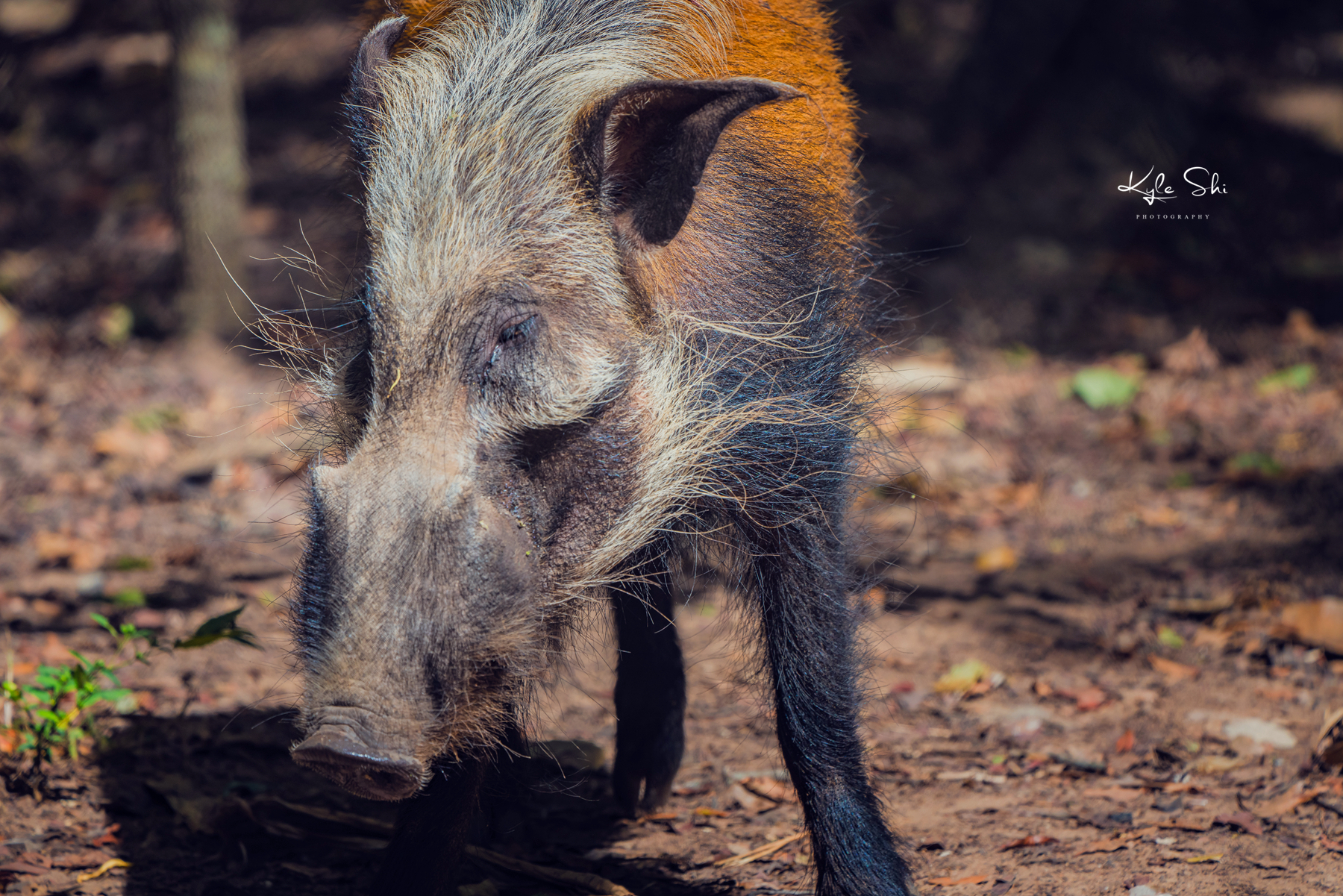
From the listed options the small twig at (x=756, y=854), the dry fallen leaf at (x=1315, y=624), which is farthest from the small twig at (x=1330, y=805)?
the small twig at (x=756, y=854)

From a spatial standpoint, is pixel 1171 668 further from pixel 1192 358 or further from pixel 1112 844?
pixel 1192 358

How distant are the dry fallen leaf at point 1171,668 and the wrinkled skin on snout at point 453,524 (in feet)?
7.11

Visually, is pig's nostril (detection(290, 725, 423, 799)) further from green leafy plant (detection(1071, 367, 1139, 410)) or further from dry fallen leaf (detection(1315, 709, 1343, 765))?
green leafy plant (detection(1071, 367, 1139, 410))

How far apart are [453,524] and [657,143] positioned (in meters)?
0.81

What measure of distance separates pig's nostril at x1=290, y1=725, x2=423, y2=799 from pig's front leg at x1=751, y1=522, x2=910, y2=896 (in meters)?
0.85

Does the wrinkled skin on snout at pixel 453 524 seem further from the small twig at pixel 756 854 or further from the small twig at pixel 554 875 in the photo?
the small twig at pixel 756 854

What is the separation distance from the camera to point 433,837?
238cm

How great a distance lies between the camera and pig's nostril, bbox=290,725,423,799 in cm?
178

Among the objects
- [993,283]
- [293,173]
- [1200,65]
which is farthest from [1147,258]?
[293,173]

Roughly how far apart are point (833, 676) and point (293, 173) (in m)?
7.21

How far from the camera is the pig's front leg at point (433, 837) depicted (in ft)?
7.79

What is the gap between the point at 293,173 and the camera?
8.37m

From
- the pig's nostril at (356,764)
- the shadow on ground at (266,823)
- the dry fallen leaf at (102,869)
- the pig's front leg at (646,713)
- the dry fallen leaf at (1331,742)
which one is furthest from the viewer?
the pig's front leg at (646,713)

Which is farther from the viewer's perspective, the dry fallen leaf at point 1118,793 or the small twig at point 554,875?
the dry fallen leaf at point 1118,793
